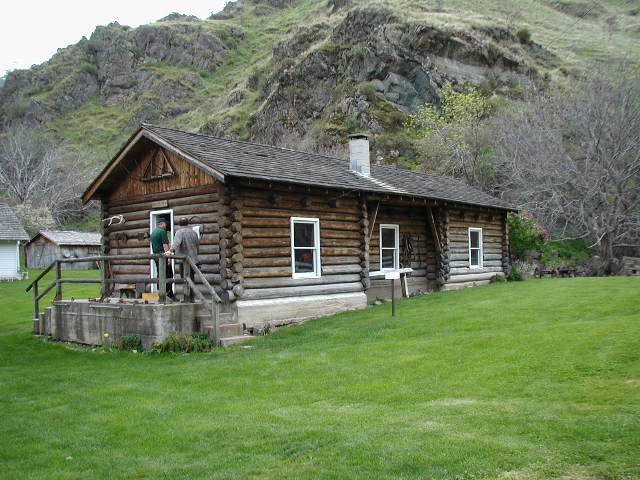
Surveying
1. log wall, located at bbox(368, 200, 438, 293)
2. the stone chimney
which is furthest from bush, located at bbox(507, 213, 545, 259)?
the stone chimney

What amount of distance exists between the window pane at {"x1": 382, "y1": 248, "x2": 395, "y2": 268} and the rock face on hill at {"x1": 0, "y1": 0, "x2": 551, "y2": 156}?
29517 mm

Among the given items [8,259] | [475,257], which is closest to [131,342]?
[475,257]

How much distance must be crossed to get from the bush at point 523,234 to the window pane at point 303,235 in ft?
49.7

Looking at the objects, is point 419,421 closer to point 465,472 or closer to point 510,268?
point 465,472

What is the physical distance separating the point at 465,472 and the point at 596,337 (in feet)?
20.2

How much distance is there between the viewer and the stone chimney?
68.5 feet

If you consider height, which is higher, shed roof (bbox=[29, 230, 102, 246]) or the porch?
shed roof (bbox=[29, 230, 102, 246])

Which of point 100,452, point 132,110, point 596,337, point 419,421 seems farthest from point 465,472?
point 132,110

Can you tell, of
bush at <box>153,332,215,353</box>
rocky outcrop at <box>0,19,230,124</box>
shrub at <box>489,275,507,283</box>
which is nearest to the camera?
bush at <box>153,332,215,353</box>

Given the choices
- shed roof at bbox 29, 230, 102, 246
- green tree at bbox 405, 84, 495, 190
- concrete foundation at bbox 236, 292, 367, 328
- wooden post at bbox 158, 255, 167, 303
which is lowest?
concrete foundation at bbox 236, 292, 367, 328

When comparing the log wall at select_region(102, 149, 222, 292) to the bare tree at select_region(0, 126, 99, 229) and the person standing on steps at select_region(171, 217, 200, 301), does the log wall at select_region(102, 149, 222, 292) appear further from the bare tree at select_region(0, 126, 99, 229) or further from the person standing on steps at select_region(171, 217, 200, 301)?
the bare tree at select_region(0, 126, 99, 229)

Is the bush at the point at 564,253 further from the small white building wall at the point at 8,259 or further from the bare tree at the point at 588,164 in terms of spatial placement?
the small white building wall at the point at 8,259

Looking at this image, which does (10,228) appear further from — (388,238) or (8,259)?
(388,238)

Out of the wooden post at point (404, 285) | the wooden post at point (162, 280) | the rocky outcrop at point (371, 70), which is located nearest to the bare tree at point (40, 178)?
the rocky outcrop at point (371, 70)
